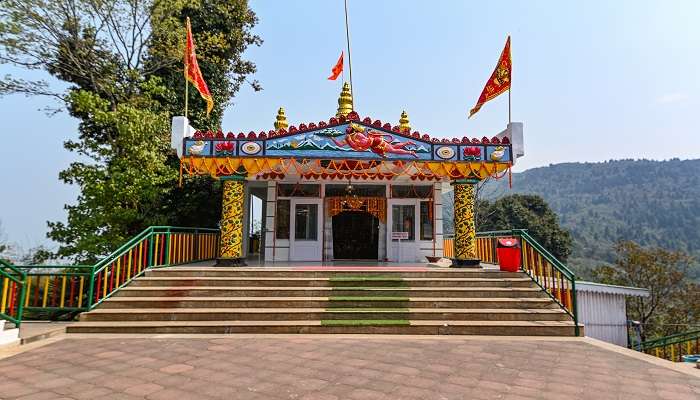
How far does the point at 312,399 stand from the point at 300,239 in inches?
316

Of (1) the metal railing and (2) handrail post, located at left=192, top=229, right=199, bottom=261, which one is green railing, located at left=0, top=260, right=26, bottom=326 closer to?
(2) handrail post, located at left=192, top=229, right=199, bottom=261

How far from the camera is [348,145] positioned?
892 centimetres

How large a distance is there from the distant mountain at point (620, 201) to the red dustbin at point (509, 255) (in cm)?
5833

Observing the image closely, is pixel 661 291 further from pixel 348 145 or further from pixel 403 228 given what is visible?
pixel 348 145

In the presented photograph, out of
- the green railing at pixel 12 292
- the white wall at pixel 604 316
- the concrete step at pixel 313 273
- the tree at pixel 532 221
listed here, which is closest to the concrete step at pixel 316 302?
the concrete step at pixel 313 273

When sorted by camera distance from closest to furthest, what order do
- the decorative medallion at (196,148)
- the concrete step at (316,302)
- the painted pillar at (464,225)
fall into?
the concrete step at (316,302), the decorative medallion at (196,148), the painted pillar at (464,225)

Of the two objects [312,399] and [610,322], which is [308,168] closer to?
[312,399]

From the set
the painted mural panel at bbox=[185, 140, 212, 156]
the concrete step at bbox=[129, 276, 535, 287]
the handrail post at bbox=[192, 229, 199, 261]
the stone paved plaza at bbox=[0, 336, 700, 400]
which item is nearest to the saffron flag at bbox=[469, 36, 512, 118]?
the concrete step at bbox=[129, 276, 535, 287]

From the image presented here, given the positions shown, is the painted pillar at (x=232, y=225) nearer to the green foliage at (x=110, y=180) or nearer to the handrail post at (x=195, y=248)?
the handrail post at (x=195, y=248)

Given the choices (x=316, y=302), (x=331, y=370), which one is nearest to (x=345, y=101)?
(x=316, y=302)

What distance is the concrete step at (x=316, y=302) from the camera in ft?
22.4

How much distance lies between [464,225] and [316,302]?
14.3 feet

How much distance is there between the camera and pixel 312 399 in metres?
3.52

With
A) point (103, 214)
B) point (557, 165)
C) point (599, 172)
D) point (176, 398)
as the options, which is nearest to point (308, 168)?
point (103, 214)
